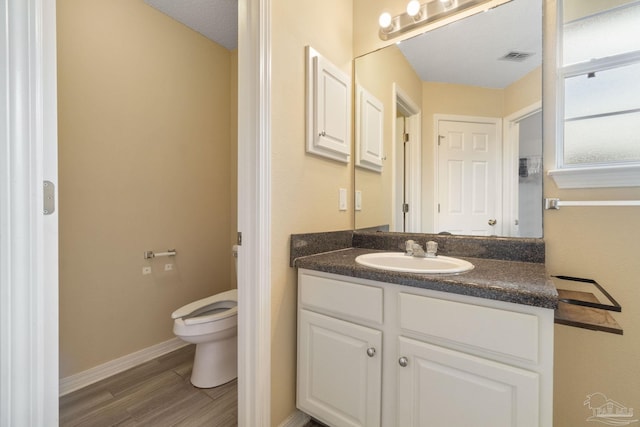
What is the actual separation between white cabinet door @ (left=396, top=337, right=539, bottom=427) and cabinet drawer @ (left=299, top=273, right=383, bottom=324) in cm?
15

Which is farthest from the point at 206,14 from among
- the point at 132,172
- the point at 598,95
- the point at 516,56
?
the point at 598,95

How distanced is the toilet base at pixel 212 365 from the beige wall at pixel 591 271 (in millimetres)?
1693

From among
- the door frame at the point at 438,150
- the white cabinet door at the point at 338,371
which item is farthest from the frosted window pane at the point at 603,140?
the white cabinet door at the point at 338,371

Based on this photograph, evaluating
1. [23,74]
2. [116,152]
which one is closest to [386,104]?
[23,74]

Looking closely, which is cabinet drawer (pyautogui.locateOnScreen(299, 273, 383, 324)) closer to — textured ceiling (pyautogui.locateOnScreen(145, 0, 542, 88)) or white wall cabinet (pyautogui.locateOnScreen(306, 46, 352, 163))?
white wall cabinet (pyautogui.locateOnScreen(306, 46, 352, 163))

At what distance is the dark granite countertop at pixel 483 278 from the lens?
768 mm

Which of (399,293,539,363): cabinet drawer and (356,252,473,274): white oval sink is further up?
(356,252,473,274): white oval sink

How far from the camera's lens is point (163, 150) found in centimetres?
209

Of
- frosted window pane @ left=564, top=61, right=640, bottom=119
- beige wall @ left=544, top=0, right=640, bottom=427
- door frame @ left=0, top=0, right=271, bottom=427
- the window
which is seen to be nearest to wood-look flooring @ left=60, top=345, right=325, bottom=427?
door frame @ left=0, top=0, right=271, bottom=427

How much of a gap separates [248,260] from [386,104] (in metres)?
1.24

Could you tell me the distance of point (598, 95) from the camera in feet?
3.47

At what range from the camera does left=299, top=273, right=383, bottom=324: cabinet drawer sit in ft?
3.43

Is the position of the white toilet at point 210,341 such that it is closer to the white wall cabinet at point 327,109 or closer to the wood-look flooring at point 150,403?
the wood-look flooring at point 150,403

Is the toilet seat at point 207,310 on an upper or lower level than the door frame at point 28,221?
lower
